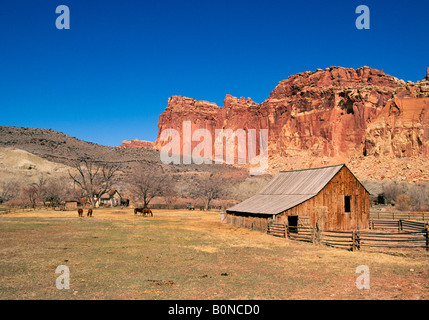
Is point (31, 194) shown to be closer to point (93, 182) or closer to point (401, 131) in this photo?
point (93, 182)

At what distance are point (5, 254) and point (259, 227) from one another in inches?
702

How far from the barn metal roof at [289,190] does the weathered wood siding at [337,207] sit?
1.59 feet

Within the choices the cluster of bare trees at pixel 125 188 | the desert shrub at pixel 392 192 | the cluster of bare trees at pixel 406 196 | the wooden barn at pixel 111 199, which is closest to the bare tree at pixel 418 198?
the cluster of bare trees at pixel 406 196

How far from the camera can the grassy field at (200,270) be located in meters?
9.95

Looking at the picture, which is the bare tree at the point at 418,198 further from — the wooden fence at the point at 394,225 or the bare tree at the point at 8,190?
the bare tree at the point at 8,190

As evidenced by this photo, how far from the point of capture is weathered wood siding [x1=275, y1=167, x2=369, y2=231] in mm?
26059

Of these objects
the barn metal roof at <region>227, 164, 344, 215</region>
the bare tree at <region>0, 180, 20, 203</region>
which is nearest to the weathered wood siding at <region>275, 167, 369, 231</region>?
the barn metal roof at <region>227, 164, 344, 215</region>

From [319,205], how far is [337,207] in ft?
6.11

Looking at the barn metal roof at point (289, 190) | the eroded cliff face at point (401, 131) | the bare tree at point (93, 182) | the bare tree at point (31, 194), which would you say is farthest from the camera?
the eroded cliff face at point (401, 131)

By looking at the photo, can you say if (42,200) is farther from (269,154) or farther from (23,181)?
(269,154)

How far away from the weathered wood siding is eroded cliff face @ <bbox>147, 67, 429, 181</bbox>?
70.0 m

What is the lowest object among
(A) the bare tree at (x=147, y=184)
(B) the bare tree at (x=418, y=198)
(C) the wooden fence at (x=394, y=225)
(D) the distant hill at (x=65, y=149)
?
(C) the wooden fence at (x=394, y=225)

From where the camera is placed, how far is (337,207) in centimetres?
2719

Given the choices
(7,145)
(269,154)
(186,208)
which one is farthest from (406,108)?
(7,145)
